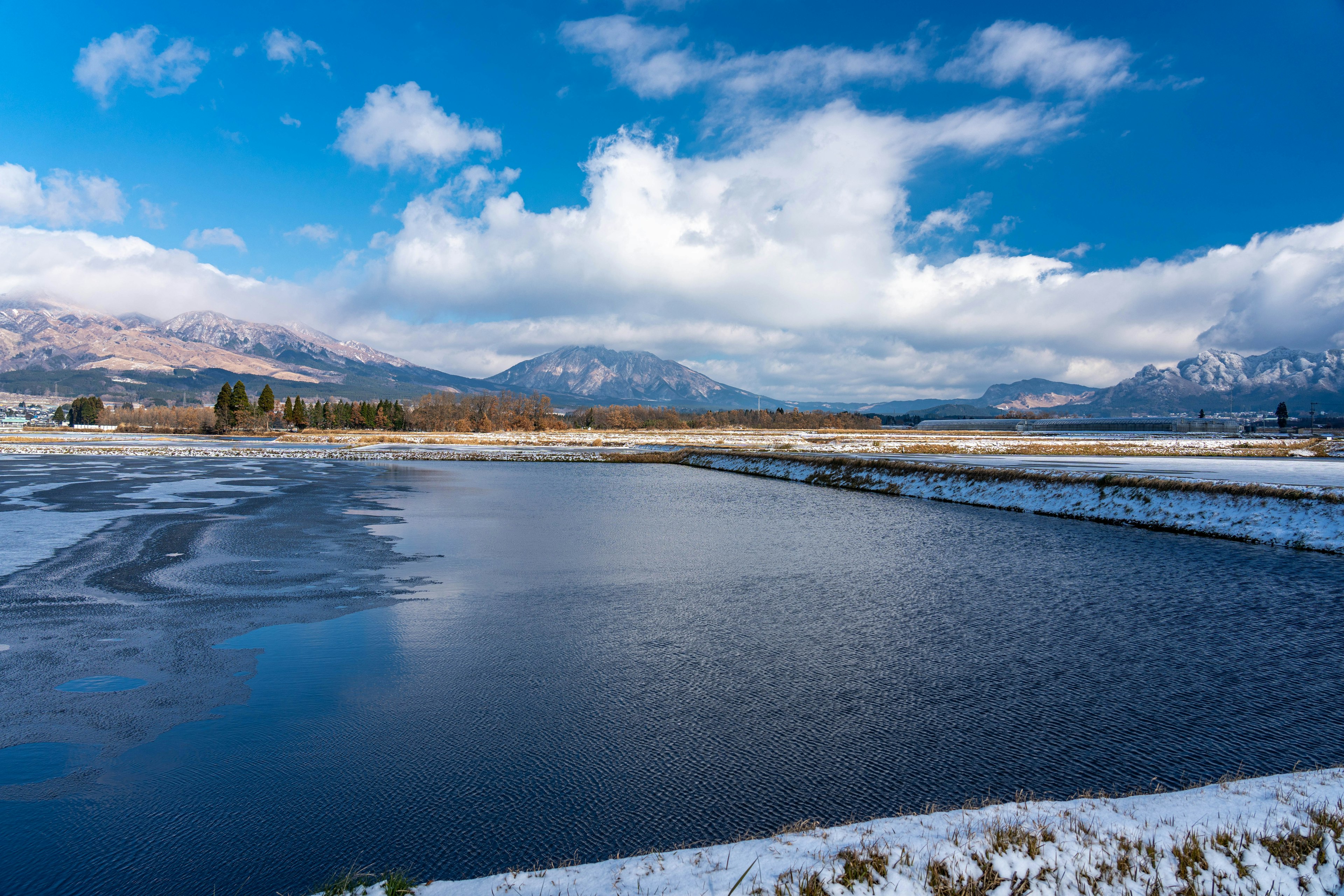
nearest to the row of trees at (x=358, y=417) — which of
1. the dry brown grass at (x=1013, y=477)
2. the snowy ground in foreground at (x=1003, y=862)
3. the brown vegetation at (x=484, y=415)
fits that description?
the brown vegetation at (x=484, y=415)

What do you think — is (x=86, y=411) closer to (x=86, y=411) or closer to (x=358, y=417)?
(x=86, y=411)

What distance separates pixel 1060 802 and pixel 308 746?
23.5ft

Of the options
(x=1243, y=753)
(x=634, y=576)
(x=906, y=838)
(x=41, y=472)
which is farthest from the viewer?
(x=41, y=472)

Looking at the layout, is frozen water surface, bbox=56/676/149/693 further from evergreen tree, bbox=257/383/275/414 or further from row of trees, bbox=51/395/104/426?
row of trees, bbox=51/395/104/426

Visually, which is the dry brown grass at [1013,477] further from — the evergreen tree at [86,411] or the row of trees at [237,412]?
the evergreen tree at [86,411]

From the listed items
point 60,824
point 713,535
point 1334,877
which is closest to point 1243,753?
point 1334,877

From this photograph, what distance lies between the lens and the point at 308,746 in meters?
7.41

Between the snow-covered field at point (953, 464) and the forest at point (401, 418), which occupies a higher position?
the forest at point (401, 418)

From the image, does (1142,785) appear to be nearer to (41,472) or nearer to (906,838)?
(906,838)

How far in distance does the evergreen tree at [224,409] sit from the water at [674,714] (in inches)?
5287

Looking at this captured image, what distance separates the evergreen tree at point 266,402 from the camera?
449 feet

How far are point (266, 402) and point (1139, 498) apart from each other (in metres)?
148

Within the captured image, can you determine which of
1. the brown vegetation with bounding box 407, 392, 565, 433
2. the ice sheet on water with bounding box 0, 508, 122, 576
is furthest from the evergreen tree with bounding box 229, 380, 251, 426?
the ice sheet on water with bounding box 0, 508, 122, 576

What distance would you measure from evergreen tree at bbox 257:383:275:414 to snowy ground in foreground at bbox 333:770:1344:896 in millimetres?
149835
